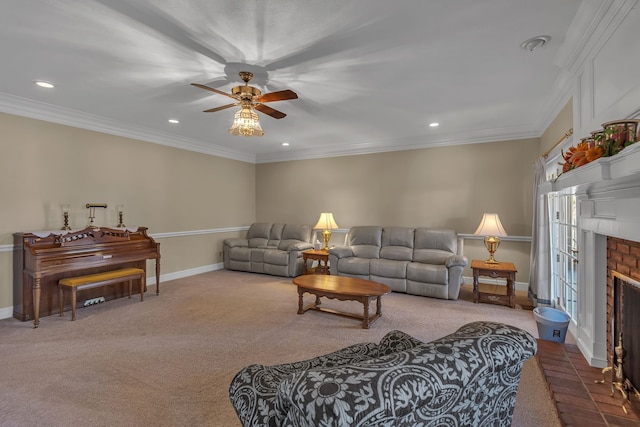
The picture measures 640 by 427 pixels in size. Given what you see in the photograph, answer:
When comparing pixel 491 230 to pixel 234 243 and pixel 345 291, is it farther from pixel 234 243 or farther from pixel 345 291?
pixel 234 243

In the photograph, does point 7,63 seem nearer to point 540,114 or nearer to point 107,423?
point 107,423

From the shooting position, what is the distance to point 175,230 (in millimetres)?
5398

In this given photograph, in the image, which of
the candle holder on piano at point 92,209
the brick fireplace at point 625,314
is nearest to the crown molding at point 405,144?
the brick fireplace at point 625,314

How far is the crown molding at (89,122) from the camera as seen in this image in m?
3.54

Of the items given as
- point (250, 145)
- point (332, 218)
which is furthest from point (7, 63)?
point (332, 218)

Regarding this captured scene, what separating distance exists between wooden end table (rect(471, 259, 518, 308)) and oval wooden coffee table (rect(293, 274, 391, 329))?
4.85 feet

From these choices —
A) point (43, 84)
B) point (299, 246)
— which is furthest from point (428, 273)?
point (43, 84)

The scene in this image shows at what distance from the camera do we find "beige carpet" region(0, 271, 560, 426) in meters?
1.94

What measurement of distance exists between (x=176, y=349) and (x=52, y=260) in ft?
6.45

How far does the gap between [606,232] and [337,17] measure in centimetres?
227

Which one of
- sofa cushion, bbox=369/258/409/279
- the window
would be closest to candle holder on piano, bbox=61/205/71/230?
sofa cushion, bbox=369/258/409/279

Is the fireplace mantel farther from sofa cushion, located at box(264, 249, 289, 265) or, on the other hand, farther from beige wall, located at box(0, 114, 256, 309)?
beige wall, located at box(0, 114, 256, 309)

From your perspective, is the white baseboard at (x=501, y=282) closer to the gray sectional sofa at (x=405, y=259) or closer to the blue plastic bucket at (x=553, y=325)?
the gray sectional sofa at (x=405, y=259)

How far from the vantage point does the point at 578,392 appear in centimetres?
190
